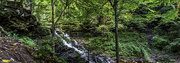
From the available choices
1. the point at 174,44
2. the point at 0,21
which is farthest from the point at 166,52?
the point at 0,21

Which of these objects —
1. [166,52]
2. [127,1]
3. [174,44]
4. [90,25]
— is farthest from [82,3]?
[166,52]

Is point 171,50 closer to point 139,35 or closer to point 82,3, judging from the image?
point 139,35

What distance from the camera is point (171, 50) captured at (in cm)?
1098

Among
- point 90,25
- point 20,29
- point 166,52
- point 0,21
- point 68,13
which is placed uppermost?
point 68,13

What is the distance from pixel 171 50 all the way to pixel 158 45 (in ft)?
4.75

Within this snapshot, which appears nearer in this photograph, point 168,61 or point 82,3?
point 82,3

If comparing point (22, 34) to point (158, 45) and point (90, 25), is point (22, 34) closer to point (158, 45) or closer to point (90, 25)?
point (90, 25)

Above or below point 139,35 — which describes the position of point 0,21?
above

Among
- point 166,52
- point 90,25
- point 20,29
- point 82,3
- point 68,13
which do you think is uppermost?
point 82,3

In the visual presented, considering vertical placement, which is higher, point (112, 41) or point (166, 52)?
point (112, 41)

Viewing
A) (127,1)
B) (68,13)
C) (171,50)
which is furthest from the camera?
(171,50)

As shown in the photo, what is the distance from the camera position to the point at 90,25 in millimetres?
12570

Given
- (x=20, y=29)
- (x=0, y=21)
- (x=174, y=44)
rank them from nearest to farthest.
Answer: (x=0, y=21)
(x=20, y=29)
(x=174, y=44)

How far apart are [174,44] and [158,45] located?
7.57ft
